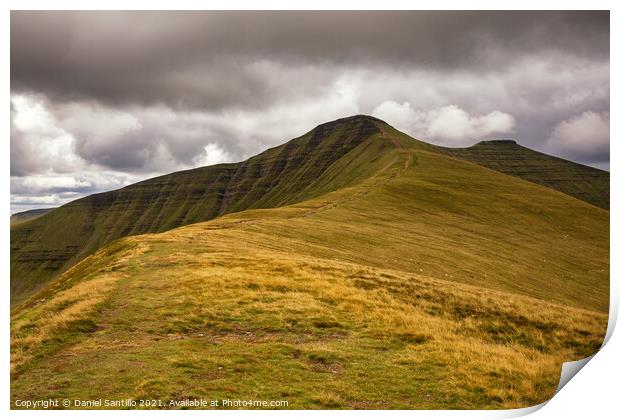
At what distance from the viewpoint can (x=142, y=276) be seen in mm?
31281

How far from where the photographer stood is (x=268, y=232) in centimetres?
5334

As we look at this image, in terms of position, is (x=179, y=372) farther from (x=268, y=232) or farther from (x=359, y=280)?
(x=268, y=232)

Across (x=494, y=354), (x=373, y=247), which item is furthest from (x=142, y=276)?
(x=373, y=247)

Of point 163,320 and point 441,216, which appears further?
point 441,216

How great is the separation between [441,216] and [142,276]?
234 feet

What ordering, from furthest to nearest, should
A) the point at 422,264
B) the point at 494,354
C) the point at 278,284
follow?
the point at 422,264
the point at 278,284
the point at 494,354
